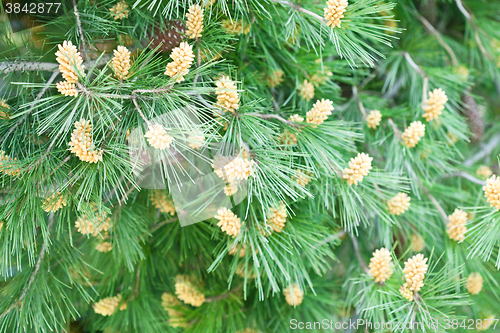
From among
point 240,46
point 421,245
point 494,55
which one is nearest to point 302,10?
point 240,46

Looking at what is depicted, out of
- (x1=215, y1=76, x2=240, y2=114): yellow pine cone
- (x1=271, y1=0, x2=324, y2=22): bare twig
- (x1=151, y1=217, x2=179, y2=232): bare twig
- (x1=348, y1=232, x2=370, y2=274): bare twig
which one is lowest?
(x1=348, y1=232, x2=370, y2=274): bare twig

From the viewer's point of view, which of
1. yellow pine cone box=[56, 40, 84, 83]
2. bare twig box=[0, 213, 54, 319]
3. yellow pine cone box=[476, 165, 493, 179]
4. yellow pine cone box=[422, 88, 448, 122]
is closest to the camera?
yellow pine cone box=[56, 40, 84, 83]

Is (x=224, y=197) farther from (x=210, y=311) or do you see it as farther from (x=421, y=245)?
(x=421, y=245)

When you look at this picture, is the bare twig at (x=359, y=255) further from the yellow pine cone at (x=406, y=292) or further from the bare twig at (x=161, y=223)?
the bare twig at (x=161, y=223)

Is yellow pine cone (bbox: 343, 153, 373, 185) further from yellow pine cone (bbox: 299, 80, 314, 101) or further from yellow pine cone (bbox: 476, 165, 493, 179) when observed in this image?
yellow pine cone (bbox: 476, 165, 493, 179)

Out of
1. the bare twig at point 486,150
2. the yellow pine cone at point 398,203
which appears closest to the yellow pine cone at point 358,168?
the yellow pine cone at point 398,203

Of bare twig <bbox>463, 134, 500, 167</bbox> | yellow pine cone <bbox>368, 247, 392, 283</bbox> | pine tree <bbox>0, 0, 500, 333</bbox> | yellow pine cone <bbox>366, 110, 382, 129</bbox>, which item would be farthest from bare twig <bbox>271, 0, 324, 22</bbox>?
bare twig <bbox>463, 134, 500, 167</bbox>
